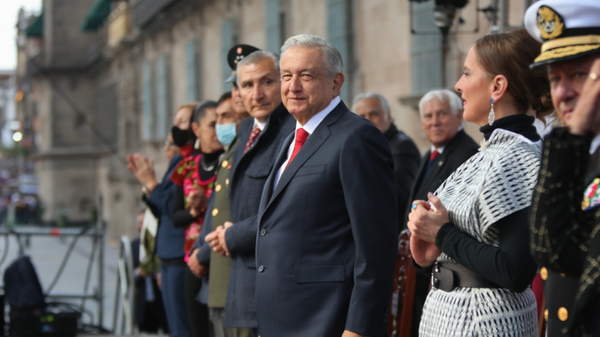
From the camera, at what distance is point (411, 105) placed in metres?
10.4

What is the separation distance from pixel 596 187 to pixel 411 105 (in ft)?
27.9

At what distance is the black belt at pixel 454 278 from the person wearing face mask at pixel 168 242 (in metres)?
3.49

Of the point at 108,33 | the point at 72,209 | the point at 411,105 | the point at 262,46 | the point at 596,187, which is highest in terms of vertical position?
the point at 108,33

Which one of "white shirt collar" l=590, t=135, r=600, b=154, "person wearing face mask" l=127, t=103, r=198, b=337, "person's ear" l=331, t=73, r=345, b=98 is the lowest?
"person wearing face mask" l=127, t=103, r=198, b=337

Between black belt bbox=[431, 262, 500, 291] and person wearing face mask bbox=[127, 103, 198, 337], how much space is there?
137 inches

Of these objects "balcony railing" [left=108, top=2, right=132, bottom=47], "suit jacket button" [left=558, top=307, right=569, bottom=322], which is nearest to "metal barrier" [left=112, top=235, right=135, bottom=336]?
"suit jacket button" [left=558, top=307, right=569, bottom=322]

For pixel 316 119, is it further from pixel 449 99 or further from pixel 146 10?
pixel 146 10

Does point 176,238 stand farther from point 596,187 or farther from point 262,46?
point 262,46

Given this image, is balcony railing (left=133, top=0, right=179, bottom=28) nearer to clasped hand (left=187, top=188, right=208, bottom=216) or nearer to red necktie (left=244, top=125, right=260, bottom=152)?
A: clasped hand (left=187, top=188, right=208, bottom=216)

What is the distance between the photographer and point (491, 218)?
2508mm

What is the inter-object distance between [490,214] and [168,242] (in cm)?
388

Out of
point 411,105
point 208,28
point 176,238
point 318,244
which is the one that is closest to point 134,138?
point 208,28

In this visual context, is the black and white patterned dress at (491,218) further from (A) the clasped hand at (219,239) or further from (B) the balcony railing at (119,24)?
(B) the balcony railing at (119,24)

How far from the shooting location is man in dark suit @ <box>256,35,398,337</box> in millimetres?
2990
